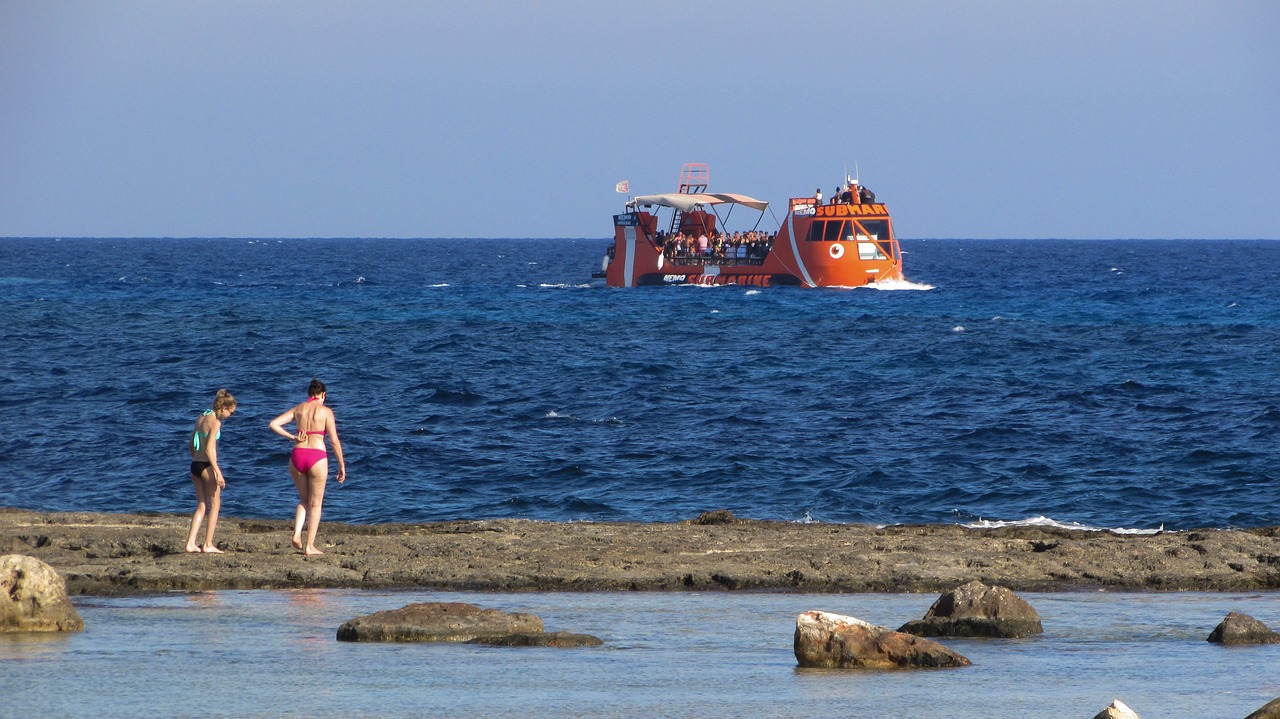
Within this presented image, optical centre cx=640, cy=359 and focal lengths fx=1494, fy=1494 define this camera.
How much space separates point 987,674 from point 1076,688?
0.59 metres

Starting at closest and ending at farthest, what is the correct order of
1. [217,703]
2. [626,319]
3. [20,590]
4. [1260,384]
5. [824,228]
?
[217,703], [20,590], [1260,384], [626,319], [824,228]

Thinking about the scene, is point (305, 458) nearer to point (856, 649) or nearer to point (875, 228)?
point (856, 649)

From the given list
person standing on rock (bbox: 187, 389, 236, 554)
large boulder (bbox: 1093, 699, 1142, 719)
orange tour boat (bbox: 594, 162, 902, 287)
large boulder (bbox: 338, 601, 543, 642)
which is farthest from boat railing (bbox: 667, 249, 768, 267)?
large boulder (bbox: 1093, 699, 1142, 719)

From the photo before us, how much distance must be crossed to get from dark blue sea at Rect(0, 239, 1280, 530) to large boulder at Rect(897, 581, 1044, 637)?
26.0 ft

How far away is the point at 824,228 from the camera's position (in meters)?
61.8

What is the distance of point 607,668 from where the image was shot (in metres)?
8.68

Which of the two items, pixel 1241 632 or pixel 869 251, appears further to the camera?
pixel 869 251

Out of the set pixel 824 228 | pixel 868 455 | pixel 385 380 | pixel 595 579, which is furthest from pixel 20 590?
pixel 824 228

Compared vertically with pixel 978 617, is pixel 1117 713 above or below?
above

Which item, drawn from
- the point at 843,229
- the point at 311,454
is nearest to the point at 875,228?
the point at 843,229

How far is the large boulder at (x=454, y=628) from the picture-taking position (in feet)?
30.7

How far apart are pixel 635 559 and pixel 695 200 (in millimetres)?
54571

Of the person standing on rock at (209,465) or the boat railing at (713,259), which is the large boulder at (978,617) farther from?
the boat railing at (713,259)

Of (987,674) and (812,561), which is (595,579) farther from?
(987,674)
